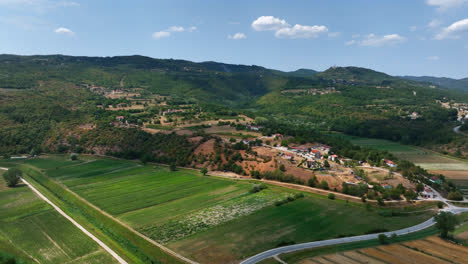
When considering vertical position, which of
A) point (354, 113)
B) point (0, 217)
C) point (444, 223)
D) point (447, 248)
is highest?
point (354, 113)

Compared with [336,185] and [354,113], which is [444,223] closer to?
[336,185]

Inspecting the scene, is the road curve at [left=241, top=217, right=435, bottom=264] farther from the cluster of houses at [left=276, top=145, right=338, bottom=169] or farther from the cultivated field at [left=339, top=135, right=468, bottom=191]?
the cultivated field at [left=339, top=135, right=468, bottom=191]

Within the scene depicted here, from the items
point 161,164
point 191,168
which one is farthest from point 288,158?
point 161,164

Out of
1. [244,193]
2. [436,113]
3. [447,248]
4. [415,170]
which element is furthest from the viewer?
[436,113]

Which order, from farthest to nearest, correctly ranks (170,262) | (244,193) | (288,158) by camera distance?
(288,158)
(244,193)
(170,262)

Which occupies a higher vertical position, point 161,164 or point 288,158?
point 288,158

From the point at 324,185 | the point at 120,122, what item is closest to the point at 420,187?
the point at 324,185

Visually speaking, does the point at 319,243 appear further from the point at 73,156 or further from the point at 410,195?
the point at 73,156

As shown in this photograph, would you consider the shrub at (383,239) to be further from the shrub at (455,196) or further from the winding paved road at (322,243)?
the shrub at (455,196)
